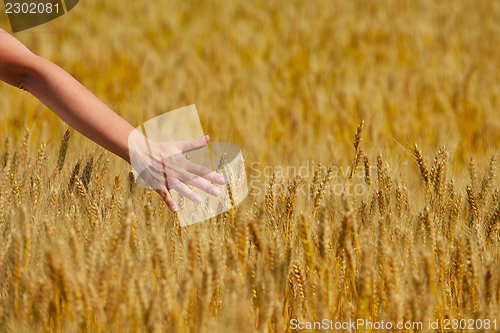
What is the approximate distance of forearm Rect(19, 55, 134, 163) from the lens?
44.4 inches

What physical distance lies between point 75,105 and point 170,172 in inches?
12.0

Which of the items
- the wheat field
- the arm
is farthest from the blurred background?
the arm

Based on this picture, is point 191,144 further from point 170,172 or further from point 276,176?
point 276,176

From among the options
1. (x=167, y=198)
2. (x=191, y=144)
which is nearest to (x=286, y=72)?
(x=191, y=144)

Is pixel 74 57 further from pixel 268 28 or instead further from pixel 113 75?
pixel 268 28

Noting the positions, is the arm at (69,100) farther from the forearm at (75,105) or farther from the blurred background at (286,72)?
the blurred background at (286,72)

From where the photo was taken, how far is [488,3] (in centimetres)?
736

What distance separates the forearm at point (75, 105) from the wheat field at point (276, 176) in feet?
0.63

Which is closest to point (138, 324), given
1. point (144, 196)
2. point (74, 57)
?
point (144, 196)

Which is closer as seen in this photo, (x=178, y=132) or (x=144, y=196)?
(x=144, y=196)

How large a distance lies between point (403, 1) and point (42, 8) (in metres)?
5.58

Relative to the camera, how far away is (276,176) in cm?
154

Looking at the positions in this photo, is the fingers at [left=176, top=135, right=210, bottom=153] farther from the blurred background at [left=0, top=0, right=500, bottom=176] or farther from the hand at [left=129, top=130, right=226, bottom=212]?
the blurred background at [left=0, top=0, right=500, bottom=176]

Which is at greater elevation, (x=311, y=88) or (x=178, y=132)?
(x=311, y=88)
